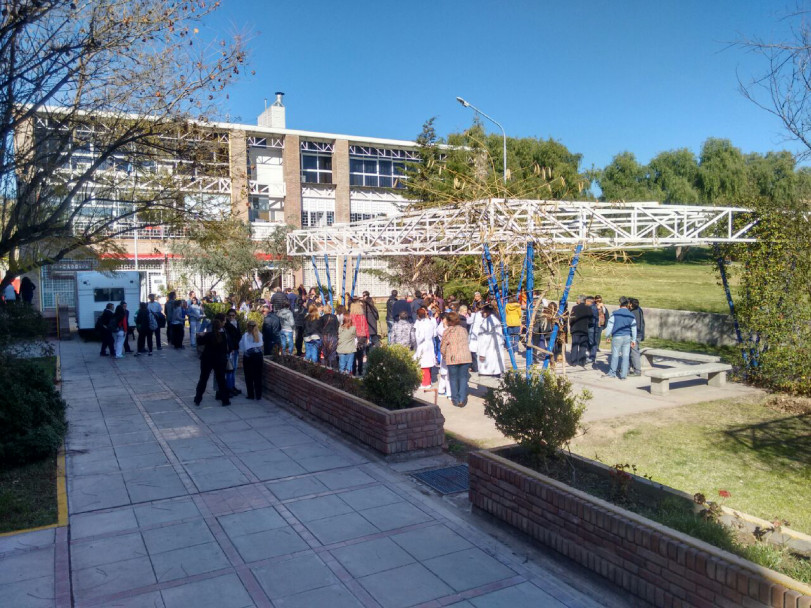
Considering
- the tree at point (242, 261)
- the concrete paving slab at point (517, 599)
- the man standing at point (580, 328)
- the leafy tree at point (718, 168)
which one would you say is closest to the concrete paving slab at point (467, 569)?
the concrete paving slab at point (517, 599)

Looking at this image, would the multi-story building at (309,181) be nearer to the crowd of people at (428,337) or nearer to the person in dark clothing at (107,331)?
the person in dark clothing at (107,331)

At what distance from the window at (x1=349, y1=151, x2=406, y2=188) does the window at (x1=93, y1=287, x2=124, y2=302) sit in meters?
23.9

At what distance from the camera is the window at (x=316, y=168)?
4262 cm

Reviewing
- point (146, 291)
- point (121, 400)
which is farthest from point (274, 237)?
point (121, 400)

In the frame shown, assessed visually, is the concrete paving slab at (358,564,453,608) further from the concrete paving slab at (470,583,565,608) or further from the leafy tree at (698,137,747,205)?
the leafy tree at (698,137,747,205)

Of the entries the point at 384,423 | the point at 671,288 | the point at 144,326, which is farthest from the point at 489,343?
the point at 671,288

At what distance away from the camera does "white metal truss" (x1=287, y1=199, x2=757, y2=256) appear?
1083cm

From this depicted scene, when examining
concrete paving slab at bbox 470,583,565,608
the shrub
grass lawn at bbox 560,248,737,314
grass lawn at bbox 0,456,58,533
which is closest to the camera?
concrete paving slab at bbox 470,583,565,608

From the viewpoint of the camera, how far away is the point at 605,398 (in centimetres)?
1123

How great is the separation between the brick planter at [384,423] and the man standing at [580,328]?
22.7ft

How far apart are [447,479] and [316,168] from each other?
38.1 metres

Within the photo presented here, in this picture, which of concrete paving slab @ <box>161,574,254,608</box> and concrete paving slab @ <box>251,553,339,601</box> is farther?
concrete paving slab @ <box>251,553,339,601</box>

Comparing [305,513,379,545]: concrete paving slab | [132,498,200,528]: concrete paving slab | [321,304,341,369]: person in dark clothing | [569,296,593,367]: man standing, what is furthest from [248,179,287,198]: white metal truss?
[305,513,379,545]: concrete paving slab

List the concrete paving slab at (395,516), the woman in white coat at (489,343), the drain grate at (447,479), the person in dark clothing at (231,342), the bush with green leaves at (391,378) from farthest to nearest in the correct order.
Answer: the woman in white coat at (489,343), the person in dark clothing at (231,342), the bush with green leaves at (391,378), the drain grate at (447,479), the concrete paving slab at (395,516)
